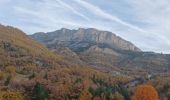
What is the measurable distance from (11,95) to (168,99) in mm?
65820

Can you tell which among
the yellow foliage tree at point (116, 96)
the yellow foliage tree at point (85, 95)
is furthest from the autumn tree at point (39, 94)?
the yellow foliage tree at point (116, 96)

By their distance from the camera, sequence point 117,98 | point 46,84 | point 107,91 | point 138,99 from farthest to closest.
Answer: point 46,84 → point 107,91 → point 117,98 → point 138,99

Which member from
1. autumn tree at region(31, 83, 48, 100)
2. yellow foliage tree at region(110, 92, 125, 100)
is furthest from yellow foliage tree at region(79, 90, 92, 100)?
autumn tree at region(31, 83, 48, 100)

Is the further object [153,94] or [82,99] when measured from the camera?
[82,99]

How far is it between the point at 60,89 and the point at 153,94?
2007 inches

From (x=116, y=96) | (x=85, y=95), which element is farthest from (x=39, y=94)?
(x=116, y=96)

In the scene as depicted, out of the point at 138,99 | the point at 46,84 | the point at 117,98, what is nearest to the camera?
the point at 138,99

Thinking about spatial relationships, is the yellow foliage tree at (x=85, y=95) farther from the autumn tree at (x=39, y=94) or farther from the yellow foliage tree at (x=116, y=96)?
the autumn tree at (x=39, y=94)

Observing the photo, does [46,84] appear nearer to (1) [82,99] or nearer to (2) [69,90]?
(2) [69,90]

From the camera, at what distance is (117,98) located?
539 ft

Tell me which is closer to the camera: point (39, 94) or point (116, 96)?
point (39, 94)

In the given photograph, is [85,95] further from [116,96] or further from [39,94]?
[39,94]

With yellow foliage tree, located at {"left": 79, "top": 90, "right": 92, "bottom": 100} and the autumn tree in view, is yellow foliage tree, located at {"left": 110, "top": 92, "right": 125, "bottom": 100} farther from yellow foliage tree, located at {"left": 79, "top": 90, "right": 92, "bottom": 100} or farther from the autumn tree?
the autumn tree

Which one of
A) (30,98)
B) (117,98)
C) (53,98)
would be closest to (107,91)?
(117,98)
